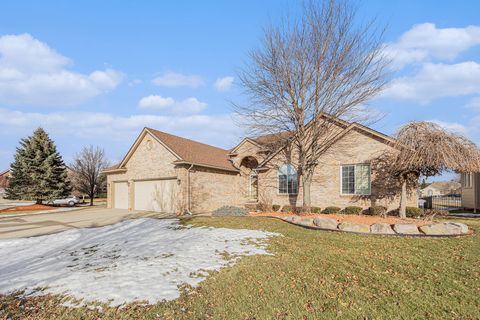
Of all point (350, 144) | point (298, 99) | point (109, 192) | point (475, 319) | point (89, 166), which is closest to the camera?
point (475, 319)

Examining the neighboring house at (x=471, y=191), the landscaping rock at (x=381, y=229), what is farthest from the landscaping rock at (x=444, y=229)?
the neighboring house at (x=471, y=191)

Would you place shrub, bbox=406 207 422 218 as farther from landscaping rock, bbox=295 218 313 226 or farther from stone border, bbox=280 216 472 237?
landscaping rock, bbox=295 218 313 226

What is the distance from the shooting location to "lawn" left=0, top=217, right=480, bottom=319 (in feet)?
13.9

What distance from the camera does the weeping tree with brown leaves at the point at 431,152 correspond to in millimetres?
11820

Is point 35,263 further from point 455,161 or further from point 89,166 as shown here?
point 89,166

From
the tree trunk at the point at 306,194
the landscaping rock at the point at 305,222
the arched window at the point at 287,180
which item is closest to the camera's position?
the landscaping rock at the point at 305,222

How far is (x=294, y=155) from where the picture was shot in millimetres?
18719

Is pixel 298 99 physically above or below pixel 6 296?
above

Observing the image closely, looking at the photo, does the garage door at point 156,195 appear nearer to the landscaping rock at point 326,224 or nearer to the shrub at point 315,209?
the shrub at point 315,209

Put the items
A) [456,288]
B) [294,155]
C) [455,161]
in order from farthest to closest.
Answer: [294,155]
[455,161]
[456,288]

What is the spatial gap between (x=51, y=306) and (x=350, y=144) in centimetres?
1629

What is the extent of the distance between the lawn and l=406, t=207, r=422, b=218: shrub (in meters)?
6.35

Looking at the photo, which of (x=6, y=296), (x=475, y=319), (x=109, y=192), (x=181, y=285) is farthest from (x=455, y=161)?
(x=109, y=192)

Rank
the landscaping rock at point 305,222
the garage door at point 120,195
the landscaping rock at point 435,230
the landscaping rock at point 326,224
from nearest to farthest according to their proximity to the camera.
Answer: the landscaping rock at point 435,230 < the landscaping rock at point 326,224 < the landscaping rock at point 305,222 < the garage door at point 120,195
